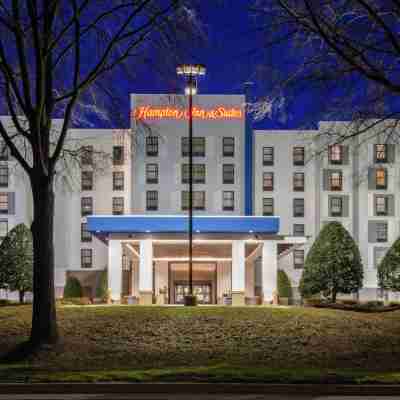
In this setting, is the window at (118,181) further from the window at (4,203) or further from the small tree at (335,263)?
the small tree at (335,263)

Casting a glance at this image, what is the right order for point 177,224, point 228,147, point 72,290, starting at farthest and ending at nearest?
point 228,147, point 72,290, point 177,224

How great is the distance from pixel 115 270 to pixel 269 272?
914 centimetres

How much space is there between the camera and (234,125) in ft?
229

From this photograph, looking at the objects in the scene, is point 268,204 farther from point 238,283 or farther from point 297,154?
point 238,283

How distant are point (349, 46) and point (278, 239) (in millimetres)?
31283

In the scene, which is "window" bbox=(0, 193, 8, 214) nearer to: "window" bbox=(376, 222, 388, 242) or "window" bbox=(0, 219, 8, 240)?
"window" bbox=(0, 219, 8, 240)

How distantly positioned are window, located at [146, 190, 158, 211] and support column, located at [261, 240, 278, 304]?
23.5 meters

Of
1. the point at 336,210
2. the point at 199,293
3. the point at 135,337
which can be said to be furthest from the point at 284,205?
the point at 135,337

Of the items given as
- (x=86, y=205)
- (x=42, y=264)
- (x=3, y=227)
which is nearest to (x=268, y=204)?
(x=86, y=205)

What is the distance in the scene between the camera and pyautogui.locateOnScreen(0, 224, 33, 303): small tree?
44.3 metres

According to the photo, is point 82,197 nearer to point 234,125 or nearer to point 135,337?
point 234,125

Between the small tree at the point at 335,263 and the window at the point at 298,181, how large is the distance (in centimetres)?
3042

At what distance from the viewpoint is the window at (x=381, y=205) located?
245 ft

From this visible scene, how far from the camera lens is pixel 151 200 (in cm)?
7044
